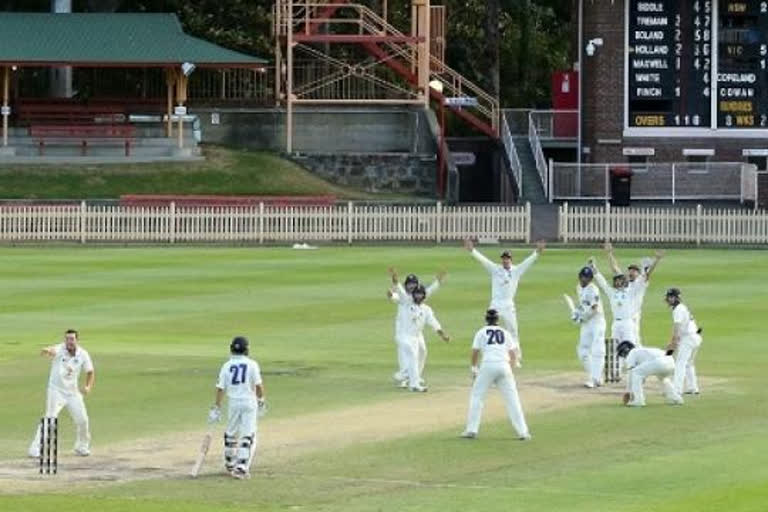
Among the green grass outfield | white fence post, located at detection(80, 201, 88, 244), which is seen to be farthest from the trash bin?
white fence post, located at detection(80, 201, 88, 244)

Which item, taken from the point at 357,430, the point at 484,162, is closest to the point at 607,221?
the point at 484,162

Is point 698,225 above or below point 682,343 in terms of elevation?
above

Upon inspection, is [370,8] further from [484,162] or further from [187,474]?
[187,474]

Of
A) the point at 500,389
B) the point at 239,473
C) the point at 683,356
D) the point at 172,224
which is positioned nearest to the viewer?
the point at 239,473

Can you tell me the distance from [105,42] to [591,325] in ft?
149

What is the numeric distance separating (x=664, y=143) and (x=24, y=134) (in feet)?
69.1

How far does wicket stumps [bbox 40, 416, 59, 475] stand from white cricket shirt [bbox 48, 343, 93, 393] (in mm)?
678

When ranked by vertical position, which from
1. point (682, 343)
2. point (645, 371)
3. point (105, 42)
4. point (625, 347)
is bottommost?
point (645, 371)

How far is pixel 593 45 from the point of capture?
72000mm

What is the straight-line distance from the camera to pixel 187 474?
2364 centimetres

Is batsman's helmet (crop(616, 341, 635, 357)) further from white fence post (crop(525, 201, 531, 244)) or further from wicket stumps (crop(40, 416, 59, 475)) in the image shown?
white fence post (crop(525, 201, 531, 244))

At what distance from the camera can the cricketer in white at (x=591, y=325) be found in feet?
102

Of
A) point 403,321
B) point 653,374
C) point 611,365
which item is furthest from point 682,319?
point 403,321

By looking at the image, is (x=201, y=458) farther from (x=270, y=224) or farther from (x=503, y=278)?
(x=270, y=224)
